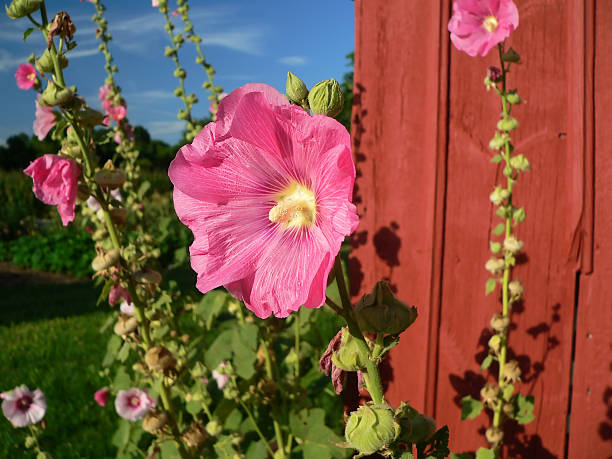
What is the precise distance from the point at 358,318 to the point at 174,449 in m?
1.11

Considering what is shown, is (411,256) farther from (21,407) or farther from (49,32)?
(21,407)

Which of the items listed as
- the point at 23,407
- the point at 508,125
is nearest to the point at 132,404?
the point at 23,407

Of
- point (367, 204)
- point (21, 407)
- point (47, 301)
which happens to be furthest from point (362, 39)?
point (47, 301)

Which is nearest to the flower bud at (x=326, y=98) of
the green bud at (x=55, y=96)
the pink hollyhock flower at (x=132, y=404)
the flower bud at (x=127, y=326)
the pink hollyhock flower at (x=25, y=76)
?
the green bud at (x=55, y=96)

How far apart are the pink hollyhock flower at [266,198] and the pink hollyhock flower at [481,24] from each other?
0.97m

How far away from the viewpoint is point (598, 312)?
1.73 meters

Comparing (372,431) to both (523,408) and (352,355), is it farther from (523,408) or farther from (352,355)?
(523,408)

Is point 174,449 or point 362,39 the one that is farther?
point 362,39

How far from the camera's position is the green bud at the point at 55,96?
1.00m

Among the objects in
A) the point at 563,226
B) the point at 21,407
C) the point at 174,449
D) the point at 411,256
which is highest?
the point at 563,226

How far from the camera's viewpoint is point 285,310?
0.56 m

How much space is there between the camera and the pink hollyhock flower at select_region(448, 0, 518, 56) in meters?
1.27

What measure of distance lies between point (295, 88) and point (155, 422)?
108 centimetres

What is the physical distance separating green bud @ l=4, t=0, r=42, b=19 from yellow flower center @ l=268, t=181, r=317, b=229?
0.83 m
